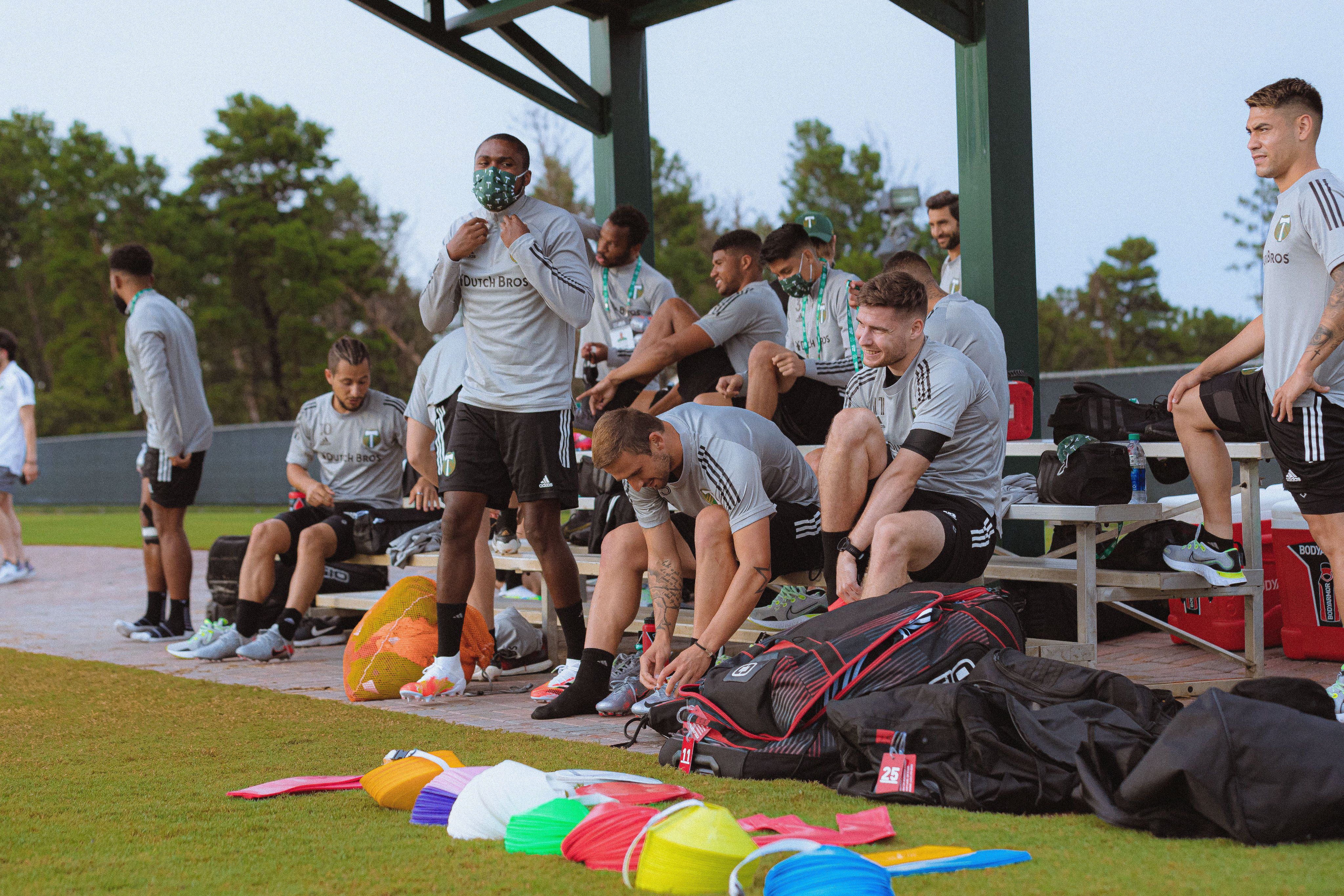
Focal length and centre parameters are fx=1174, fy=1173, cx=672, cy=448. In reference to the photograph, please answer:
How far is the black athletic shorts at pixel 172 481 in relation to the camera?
6.57 metres

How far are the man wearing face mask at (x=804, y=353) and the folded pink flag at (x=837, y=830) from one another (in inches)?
113

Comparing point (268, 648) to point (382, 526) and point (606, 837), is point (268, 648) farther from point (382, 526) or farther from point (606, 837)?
point (606, 837)

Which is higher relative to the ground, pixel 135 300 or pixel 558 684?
pixel 135 300

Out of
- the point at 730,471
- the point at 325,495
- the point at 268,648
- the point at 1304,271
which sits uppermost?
the point at 1304,271

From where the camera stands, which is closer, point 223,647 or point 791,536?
point 791,536

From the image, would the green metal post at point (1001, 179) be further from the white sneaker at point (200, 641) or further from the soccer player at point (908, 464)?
the white sneaker at point (200, 641)

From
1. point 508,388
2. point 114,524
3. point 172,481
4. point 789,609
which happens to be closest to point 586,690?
point 789,609

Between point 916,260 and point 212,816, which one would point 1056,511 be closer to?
point 916,260

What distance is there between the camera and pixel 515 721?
4.27 m

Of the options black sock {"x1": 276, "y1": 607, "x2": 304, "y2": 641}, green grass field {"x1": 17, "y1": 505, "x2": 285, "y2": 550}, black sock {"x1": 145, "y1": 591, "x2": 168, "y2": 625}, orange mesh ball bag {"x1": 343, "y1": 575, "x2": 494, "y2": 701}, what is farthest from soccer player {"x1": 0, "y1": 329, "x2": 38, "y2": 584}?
orange mesh ball bag {"x1": 343, "y1": 575, "x2": 494, "y2": 701}

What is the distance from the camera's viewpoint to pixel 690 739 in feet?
11.0

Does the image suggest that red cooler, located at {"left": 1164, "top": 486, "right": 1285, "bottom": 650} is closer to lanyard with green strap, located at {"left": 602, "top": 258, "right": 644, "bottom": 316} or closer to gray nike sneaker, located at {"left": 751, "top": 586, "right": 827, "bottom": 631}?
gray nike sneaker, located at {"left": 751, "top": 586, "right": 827, "bottom": 631}

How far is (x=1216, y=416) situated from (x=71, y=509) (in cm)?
2855

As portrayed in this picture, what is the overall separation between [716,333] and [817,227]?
1.00 metres
